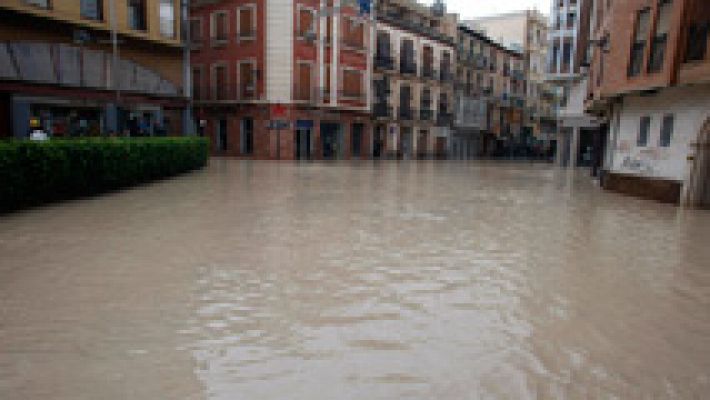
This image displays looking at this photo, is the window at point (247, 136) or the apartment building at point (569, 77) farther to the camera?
the window at point (247, 136)

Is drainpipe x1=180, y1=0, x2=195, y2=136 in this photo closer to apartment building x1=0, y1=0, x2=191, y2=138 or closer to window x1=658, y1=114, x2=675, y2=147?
apartment building x1=0, y1=0, x2=191, y2=138

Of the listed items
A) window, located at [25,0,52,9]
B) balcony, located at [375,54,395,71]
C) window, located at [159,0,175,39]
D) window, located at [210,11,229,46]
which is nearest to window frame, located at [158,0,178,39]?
window, located at [159,0,175,39]

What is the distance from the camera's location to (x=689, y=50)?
41.5ft

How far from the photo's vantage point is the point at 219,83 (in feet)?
105

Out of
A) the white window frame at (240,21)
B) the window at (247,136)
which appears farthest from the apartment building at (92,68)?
the white window frame at (240,21)

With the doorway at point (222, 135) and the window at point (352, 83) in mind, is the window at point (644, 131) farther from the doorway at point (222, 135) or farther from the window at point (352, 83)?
the doorway at point (222, 135)

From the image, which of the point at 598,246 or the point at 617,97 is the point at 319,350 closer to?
the point at 598,246

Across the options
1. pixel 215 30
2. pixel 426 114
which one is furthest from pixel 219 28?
pixel 426 114

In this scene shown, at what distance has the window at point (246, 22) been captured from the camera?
2948 cm

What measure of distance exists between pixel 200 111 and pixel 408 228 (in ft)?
93.0

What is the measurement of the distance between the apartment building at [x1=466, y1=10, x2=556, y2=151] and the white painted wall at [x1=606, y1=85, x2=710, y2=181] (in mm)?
41126

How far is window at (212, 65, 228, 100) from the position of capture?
31.5m

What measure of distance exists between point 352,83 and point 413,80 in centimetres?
929

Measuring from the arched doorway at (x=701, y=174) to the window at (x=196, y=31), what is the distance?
30312 mm
